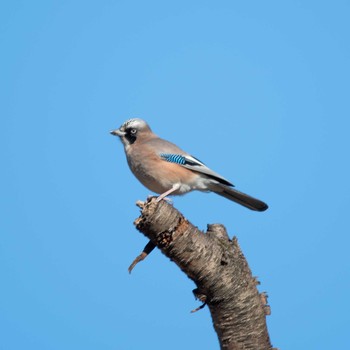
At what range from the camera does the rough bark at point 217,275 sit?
22.1ft

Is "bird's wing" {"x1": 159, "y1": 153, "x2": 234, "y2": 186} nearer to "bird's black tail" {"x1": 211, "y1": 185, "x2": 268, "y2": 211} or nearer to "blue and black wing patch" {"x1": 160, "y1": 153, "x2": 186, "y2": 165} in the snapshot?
"blue and black wing patch" {"x1": 160, "y1": 153, "x2": 186, "y2": 165}

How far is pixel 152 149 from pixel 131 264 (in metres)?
2.86

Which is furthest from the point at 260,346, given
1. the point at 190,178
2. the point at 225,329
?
the point at 190,178

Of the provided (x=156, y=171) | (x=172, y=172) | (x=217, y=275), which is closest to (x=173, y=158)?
(x=172, y=172)

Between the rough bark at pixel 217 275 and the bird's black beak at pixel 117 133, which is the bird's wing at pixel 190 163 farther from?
the rough bark at pixel 217 275

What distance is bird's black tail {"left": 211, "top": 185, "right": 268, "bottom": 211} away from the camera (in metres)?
10.0

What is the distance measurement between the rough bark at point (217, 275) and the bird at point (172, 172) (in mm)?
2312

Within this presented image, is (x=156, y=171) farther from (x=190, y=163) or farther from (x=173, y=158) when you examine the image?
(x=190, y=163)

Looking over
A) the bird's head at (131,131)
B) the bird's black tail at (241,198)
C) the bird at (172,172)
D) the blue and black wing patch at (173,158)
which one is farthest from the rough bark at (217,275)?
the bird's head at (131,131)

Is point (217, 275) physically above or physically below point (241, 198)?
below

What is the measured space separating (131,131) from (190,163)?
143cm

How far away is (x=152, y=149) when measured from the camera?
9703 millimetres

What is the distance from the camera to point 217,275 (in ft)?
22.2

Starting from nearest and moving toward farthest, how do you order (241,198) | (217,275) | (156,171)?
1. (217,275)
2. (156,171)
3. (241,198)
